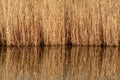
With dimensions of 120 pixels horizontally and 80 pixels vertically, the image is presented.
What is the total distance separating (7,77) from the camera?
260 inches

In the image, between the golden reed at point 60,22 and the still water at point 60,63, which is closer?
the still water at point 60,63

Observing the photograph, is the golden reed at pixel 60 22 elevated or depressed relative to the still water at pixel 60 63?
elevated

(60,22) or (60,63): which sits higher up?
(60,22)

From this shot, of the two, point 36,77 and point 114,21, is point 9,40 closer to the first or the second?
point 114,21

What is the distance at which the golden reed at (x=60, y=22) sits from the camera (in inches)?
417

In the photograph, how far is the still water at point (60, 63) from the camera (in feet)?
22.2

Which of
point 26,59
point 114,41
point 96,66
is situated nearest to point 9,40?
point 26,59

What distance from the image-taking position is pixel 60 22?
10.7 metres

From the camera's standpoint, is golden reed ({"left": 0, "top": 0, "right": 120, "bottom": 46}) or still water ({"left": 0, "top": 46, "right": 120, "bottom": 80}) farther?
golden reed ({"left": 0, "top": 0, "right": 120, "bottom": 46})

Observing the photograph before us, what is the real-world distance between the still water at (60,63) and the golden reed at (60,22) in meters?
0.37

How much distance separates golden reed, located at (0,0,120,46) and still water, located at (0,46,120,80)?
14.4 inches

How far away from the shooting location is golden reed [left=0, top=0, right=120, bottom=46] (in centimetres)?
1059

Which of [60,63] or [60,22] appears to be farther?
[60,22]

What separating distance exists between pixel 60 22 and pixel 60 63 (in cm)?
275
